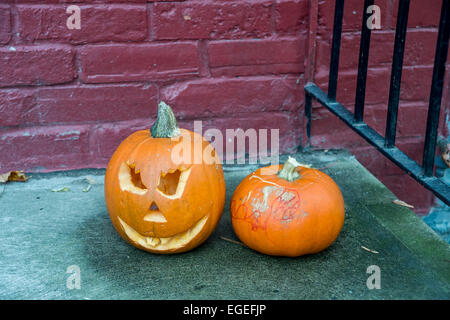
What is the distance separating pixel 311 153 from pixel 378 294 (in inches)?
44.3

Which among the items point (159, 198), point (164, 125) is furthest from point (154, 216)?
point (164, 125)

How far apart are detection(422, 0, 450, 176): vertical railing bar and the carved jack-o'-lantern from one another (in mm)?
723

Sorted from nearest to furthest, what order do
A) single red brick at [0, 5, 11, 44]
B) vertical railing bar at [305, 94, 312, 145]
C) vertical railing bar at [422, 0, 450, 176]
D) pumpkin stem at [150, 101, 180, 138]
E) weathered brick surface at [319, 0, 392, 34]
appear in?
vertical railing bar at [422, 0, 450, 176], pumpkin stem at [150, 101, 180, 138], single red brick at [0, 5, 11, 44], weathered brick surface at [319, 0, 392, 34], vertical railing bar at [305, 94, 312, 145]

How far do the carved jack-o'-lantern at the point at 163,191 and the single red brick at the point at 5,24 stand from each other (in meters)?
0.86

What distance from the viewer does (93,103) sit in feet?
7.13

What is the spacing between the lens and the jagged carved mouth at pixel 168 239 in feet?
5.17

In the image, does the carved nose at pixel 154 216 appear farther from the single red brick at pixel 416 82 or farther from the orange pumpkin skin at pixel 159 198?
the single red brick at pixel 416 82

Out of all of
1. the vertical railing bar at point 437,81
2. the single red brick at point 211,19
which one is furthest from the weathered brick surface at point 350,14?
the vertical railing bar at point 437,81

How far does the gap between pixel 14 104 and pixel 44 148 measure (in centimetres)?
24

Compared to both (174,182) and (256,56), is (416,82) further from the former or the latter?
(174,182)

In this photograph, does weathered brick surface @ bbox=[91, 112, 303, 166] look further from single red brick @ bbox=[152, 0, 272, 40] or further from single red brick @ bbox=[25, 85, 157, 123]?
single red brick @ bbox=[152, 0, 272, 40]

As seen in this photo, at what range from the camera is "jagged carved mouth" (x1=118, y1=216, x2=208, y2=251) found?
5.17ft

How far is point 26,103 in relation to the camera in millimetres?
2127

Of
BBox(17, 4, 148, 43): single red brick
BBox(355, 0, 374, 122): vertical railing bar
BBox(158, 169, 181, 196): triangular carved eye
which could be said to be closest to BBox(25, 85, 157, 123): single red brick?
BBox(17, 4, 148, 43): single red brick
